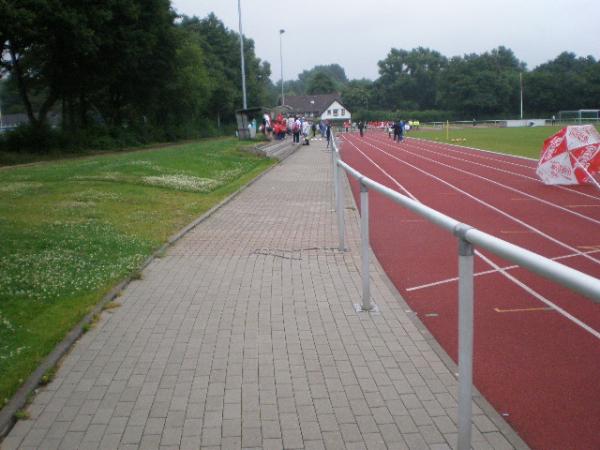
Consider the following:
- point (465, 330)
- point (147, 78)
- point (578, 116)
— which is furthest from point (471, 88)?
point (465, 330)

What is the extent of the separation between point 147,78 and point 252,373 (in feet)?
142

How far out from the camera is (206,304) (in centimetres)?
675

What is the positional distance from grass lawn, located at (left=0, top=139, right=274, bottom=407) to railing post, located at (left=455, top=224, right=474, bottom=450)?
9.17 ft

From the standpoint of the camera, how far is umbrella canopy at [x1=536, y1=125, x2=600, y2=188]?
17.2m

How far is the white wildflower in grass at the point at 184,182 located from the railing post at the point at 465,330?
49.3 ft

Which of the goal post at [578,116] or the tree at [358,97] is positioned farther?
the tree at [358,97]

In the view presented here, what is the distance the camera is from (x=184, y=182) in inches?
749

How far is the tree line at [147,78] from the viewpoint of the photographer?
3248cm

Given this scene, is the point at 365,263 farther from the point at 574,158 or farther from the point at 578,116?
the point at 578,116

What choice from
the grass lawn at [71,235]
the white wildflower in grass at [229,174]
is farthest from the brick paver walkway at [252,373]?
the white wildflower in grass at [229,174]

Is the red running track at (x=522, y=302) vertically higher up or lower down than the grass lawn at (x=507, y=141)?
lower down

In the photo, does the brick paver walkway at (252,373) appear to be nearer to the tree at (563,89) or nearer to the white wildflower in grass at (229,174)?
the white wildflower in grass at (229,174)

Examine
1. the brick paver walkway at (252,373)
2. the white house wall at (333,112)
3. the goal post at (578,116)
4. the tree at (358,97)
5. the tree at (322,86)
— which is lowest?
the brick paver walkway at (252,373)

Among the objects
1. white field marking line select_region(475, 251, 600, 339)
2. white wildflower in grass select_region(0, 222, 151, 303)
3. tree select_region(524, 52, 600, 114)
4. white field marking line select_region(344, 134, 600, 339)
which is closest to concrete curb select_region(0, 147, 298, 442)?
white wildflower in grass select_region(0, 222, 151, 303)
